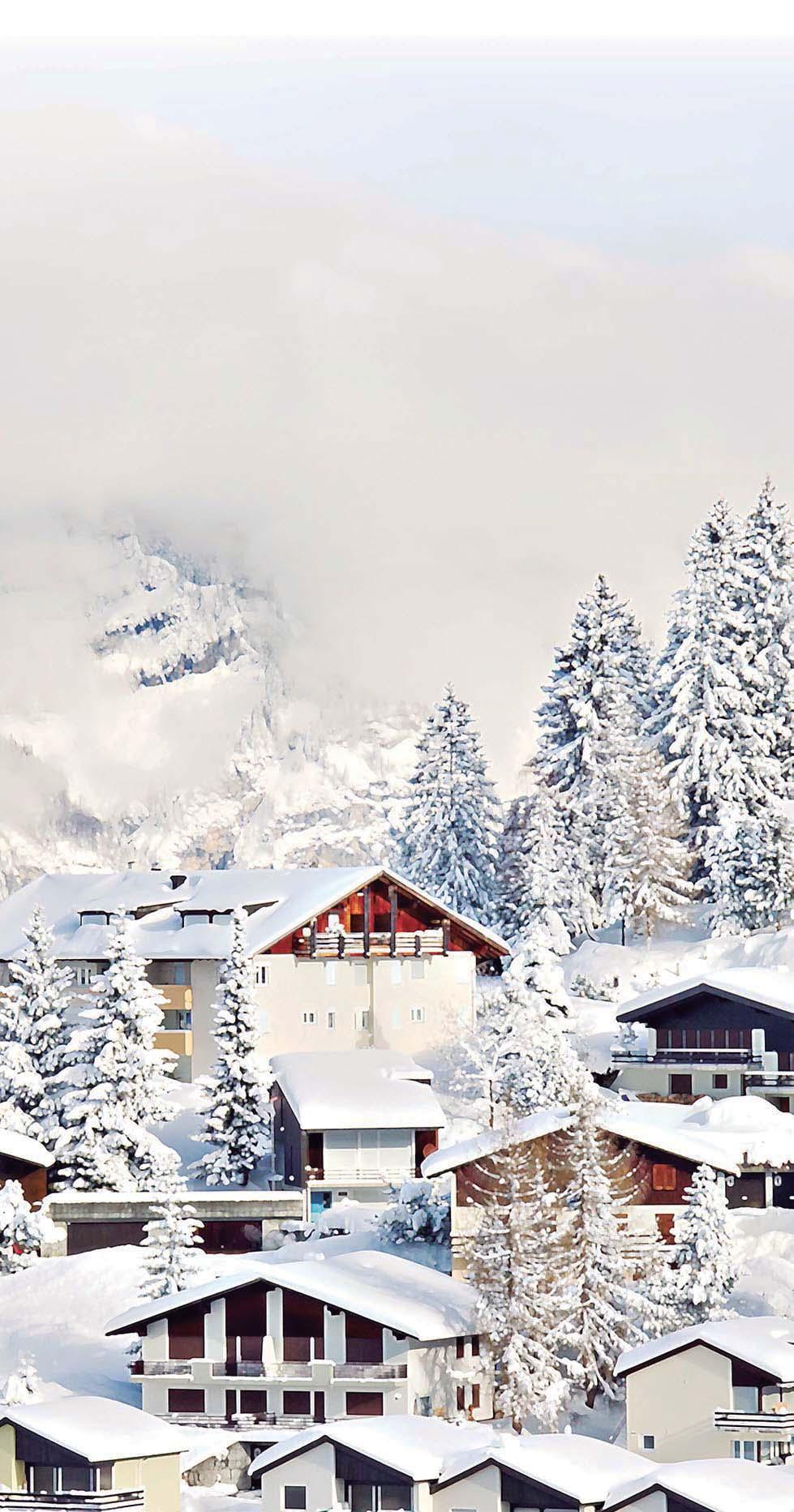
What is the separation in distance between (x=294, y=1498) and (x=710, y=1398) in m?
10.1

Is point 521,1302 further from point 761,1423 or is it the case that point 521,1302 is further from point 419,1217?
point 419,1217

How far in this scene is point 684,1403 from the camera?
6694cm

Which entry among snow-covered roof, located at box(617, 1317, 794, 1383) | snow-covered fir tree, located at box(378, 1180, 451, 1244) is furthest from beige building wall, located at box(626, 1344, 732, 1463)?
snow-covered fir tree, located at box(378, 1180, 451, 1244)

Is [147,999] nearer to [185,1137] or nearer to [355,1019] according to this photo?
[185,1137]

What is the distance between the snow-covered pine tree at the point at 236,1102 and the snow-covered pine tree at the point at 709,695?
2683 cm

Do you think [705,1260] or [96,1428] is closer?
[96,1428]

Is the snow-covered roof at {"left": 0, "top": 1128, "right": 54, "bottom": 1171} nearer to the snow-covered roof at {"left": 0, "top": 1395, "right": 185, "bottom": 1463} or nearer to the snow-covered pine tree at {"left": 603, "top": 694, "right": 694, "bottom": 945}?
the snow-covered roof at {"left": 0, "top": 1395, "right": 185, "bottom": 1463}

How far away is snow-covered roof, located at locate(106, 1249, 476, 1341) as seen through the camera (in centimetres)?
7012

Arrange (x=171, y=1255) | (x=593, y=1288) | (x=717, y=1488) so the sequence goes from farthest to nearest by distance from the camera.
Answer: (x=171, y=1255) < (x=593, y=1288) < (x=717, y=1488)

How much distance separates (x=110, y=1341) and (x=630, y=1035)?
998 inches

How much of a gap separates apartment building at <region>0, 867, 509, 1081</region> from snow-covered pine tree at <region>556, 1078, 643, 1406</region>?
26.2 m

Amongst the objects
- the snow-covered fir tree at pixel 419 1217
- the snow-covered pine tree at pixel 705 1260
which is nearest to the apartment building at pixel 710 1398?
the snow-covered pine tree at pixel 705 1260

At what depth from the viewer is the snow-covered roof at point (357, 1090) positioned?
85.3m

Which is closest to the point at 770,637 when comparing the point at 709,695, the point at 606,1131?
the point at 709,695
